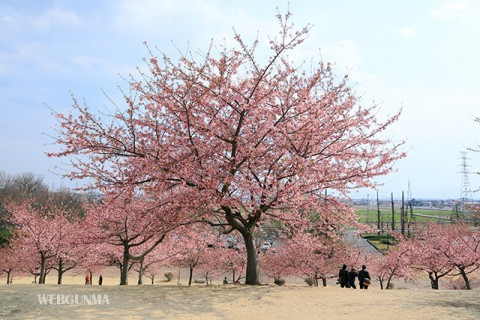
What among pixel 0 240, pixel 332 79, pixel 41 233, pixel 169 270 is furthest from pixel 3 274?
pixel 332 79

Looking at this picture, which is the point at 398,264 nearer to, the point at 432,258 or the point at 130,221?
the point at 432,258

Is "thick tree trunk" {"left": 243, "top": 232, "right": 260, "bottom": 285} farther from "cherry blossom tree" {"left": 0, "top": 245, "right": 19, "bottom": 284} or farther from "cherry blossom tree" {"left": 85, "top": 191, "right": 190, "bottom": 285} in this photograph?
"cherry blossom tree" {"left": 0, "top": 245, "right": 19, "bottom": 284}

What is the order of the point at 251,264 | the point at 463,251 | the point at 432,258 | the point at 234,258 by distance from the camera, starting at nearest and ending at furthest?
the point at 251,264, the point at 463,251, the point at 432,258, the point at 234,258

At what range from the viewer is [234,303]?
8945mm

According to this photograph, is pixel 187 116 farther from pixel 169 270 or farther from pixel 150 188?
pixel 169 270

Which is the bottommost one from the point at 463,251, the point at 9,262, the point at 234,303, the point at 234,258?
the point at 9,262

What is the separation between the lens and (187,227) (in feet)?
43.0

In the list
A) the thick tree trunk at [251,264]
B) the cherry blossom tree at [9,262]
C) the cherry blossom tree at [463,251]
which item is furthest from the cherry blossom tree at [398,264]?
the cherry blossom tree at [9,262]

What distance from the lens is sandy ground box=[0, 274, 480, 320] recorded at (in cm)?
770

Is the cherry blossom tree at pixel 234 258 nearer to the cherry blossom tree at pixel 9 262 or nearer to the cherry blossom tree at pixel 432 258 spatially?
the cherry blossom tree at pixel 432 258

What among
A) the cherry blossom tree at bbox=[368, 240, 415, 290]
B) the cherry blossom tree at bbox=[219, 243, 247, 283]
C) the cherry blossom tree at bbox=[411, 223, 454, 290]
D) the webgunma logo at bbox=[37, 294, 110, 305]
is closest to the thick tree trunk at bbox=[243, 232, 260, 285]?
the webgunma logo at bbox=[37, 294, 110, 305]

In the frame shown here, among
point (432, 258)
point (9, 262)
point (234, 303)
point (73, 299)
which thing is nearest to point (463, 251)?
point (432, 258)

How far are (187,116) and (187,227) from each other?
205 inches

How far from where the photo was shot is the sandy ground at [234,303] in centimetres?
770
